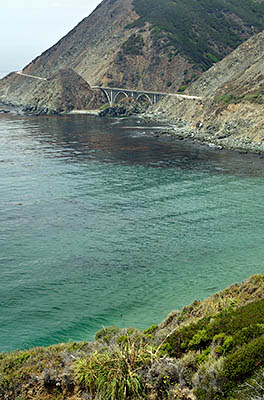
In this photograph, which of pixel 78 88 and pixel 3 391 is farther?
pixel 78 88

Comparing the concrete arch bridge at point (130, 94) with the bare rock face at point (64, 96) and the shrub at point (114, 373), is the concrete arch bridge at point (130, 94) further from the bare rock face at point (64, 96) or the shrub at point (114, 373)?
the shrub at point (114, 373)

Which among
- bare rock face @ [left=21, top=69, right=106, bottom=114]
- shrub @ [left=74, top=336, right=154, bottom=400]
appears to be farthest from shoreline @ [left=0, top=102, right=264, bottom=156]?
shrub @ [left=74, top=336, right=154, bottom=400]

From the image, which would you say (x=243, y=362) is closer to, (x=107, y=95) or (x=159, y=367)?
(x=159, y=367)

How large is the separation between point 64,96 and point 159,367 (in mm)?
164937

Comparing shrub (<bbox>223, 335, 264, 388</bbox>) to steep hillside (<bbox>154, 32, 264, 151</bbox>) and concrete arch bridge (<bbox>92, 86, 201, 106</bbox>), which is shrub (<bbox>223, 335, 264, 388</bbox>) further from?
concrete arch bridge (<bbox>92, 86, 201, 106</bbox>)

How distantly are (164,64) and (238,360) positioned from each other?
178894 mm

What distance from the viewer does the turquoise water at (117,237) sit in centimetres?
2766

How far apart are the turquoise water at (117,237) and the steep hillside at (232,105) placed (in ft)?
40.1

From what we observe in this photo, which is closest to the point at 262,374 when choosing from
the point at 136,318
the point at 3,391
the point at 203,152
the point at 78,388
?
the point at 78,388

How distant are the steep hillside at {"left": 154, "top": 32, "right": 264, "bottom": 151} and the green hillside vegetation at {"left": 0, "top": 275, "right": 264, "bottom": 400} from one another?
69108mm

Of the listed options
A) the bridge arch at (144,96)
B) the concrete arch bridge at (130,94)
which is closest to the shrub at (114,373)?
the concrete arch bridge at (130,94)

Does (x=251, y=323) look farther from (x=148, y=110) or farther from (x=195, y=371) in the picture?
(x=148, y=110)

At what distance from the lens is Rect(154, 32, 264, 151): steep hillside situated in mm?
87875

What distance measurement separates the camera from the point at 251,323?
17047mm
